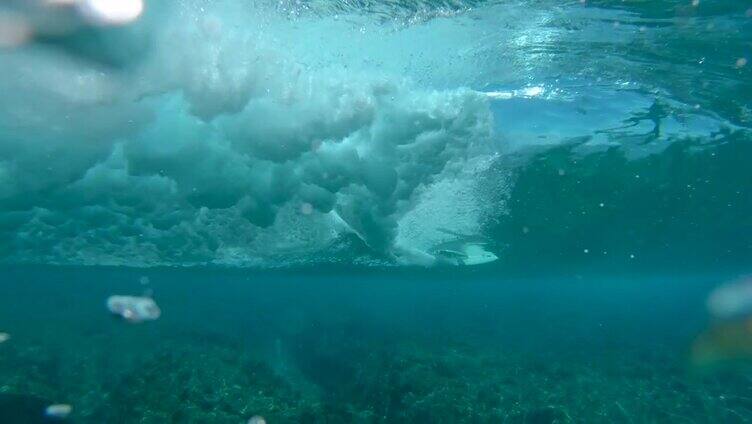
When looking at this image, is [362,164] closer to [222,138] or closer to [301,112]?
[301,112]

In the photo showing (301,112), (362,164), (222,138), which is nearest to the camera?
(301,112)

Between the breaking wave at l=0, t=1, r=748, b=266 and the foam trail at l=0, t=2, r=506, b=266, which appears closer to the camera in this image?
the breaking wave at l=0, t=1, r=748, b=266

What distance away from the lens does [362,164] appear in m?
15.4

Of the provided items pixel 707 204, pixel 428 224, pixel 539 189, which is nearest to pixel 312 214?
pixel 428 224

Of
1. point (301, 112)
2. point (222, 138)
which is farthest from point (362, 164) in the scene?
point (222, 138)

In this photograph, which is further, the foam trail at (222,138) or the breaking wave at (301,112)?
the foam trail at (222,138)

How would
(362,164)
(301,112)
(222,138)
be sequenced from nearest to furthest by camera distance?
(301,112) → (222,138) → (362,164)

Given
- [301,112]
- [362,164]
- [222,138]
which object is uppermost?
[301,112]

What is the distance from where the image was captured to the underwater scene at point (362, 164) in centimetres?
925

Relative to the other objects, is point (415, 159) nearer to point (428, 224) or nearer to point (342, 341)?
point (428, 224)

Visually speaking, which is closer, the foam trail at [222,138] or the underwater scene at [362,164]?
the underwater scene at [362,164]

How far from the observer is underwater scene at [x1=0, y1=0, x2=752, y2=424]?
30.3 ft

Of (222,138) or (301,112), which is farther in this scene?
(222,138)

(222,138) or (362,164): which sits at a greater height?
(222,138)
